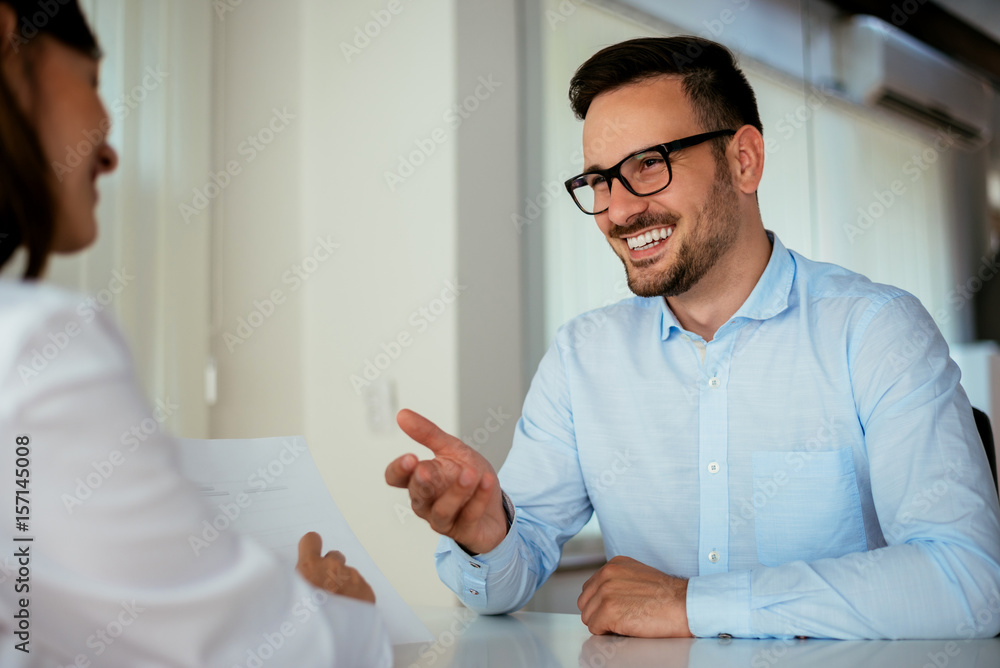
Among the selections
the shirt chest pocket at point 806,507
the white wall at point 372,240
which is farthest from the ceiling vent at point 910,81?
the shirt chest pocket at point 806,507

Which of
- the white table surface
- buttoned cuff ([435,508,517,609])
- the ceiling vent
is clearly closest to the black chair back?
the white table surface

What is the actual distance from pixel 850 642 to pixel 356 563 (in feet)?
2.06

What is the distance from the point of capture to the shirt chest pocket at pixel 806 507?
1309mm

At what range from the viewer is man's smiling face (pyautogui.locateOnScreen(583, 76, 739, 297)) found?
1482 millimetres

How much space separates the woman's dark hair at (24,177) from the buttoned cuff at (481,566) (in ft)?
2.72

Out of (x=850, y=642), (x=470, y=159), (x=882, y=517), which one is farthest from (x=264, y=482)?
(x=470, y=159)

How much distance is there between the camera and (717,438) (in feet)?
4.54

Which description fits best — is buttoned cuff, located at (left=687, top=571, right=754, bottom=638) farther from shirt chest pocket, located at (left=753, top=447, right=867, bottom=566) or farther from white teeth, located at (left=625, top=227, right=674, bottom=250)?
white teeth, located at (left=625, top=227, right=674, bottom=250)

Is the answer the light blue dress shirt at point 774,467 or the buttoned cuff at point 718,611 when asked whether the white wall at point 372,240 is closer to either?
the light blue dress shirt at point 774,467

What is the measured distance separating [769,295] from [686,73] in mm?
465

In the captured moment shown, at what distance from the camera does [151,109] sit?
97.5 inches

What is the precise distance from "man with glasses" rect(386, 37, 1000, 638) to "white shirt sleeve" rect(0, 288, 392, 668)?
1.26ft

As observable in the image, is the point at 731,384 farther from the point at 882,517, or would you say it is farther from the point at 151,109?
the point at 151,109

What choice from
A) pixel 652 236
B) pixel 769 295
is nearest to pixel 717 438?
pixel 769 295
